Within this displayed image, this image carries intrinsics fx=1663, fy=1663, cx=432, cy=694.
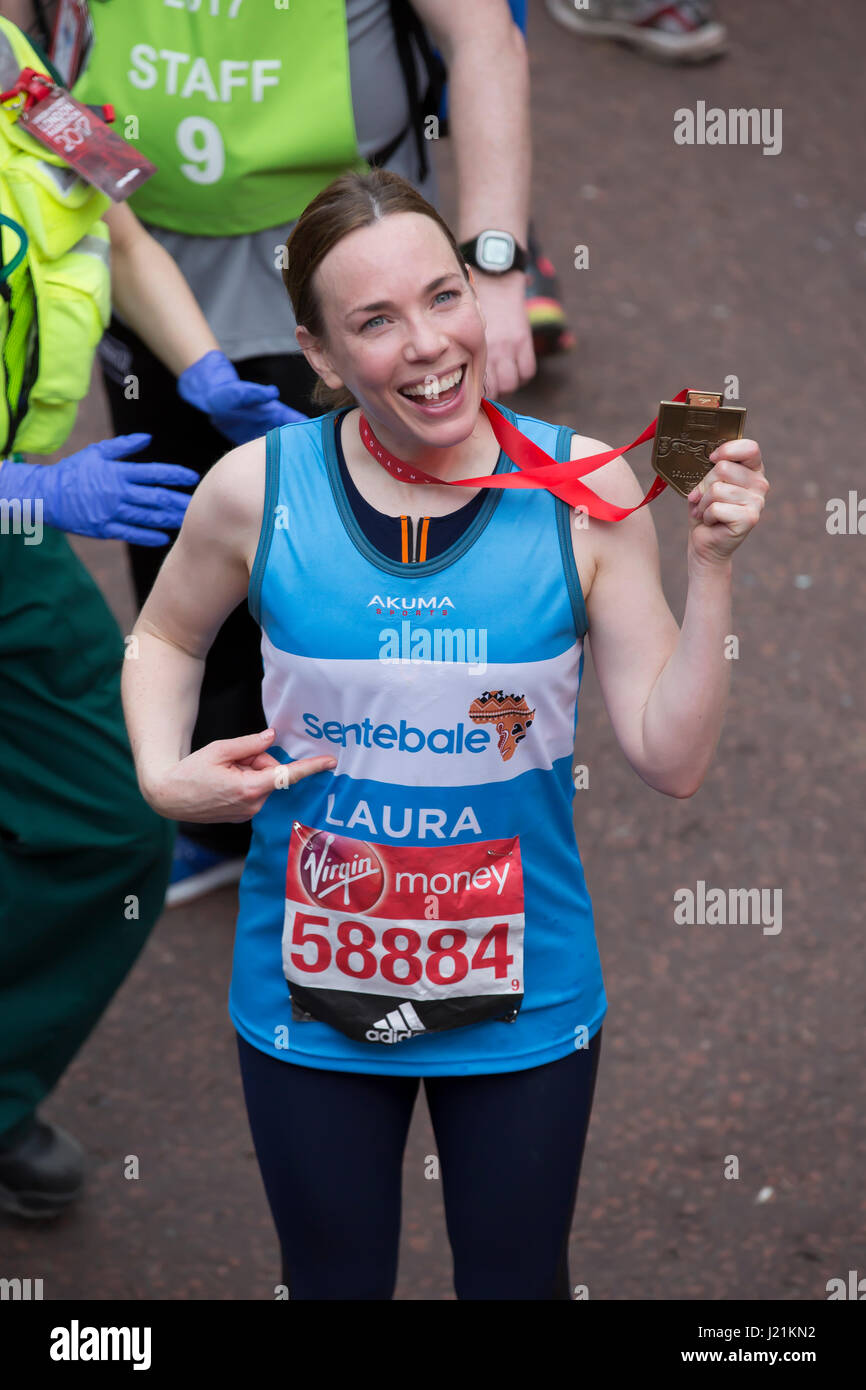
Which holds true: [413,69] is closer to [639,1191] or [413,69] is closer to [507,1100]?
[507,1100]

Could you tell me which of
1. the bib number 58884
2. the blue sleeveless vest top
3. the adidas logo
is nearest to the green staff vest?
the blue sleeveless vest top

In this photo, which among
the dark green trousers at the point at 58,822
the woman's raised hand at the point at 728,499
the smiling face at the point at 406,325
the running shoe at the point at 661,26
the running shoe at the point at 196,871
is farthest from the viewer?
the running shoe at the point at 661,26

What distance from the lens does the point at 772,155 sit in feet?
23.5

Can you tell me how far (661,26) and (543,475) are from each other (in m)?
6.47

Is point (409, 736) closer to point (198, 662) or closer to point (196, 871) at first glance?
point (198, 662)

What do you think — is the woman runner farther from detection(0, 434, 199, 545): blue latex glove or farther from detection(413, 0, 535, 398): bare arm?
detection(413, 0, 535, 398): bare arm

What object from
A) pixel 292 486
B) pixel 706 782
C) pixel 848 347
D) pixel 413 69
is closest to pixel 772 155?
pixel 848 347

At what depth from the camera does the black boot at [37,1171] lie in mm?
3193

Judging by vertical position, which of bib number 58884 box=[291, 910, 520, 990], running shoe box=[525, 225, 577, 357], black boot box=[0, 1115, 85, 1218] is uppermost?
bib number 58884 box=[291, 910, 520, 990]

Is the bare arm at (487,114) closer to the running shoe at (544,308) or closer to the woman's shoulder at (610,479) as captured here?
the woman's shoulder at (610,479)

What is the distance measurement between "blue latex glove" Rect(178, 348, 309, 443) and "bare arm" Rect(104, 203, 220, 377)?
0.04 meters

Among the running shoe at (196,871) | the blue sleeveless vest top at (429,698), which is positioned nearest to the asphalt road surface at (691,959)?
the running shoe at (196,871)

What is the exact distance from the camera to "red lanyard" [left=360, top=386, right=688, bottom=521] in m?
1.98

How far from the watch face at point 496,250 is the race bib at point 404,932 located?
120 centimetres
